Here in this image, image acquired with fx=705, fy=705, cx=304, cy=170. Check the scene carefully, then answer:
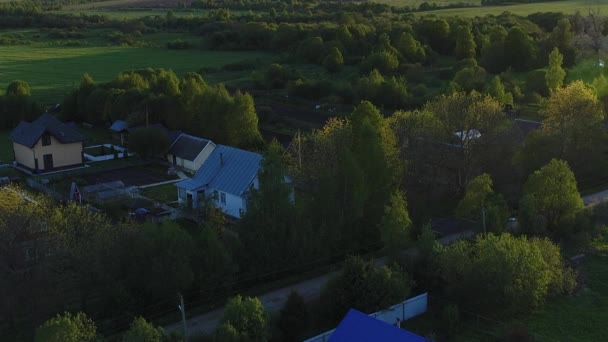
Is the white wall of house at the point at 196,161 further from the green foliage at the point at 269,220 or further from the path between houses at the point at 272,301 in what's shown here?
Result: the path between houses at the point at 272,301

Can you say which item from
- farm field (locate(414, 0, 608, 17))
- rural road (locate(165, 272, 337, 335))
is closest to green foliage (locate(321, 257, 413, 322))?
rural road (locate(165, 272, 337, 335))

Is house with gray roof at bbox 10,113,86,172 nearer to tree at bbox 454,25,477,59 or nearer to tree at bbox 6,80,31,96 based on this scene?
tree at bbox 6,80,31,96

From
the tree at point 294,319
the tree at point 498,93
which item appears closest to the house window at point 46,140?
the tree at point 294,319

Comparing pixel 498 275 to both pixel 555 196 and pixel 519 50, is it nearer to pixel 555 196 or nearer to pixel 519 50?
pixel 555 196

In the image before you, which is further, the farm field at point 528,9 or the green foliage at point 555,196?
the farm field at point 528,9

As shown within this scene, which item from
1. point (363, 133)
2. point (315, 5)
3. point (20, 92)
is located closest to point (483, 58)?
point (20, 92)

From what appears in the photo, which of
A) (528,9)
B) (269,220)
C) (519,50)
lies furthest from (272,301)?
(528,9)
